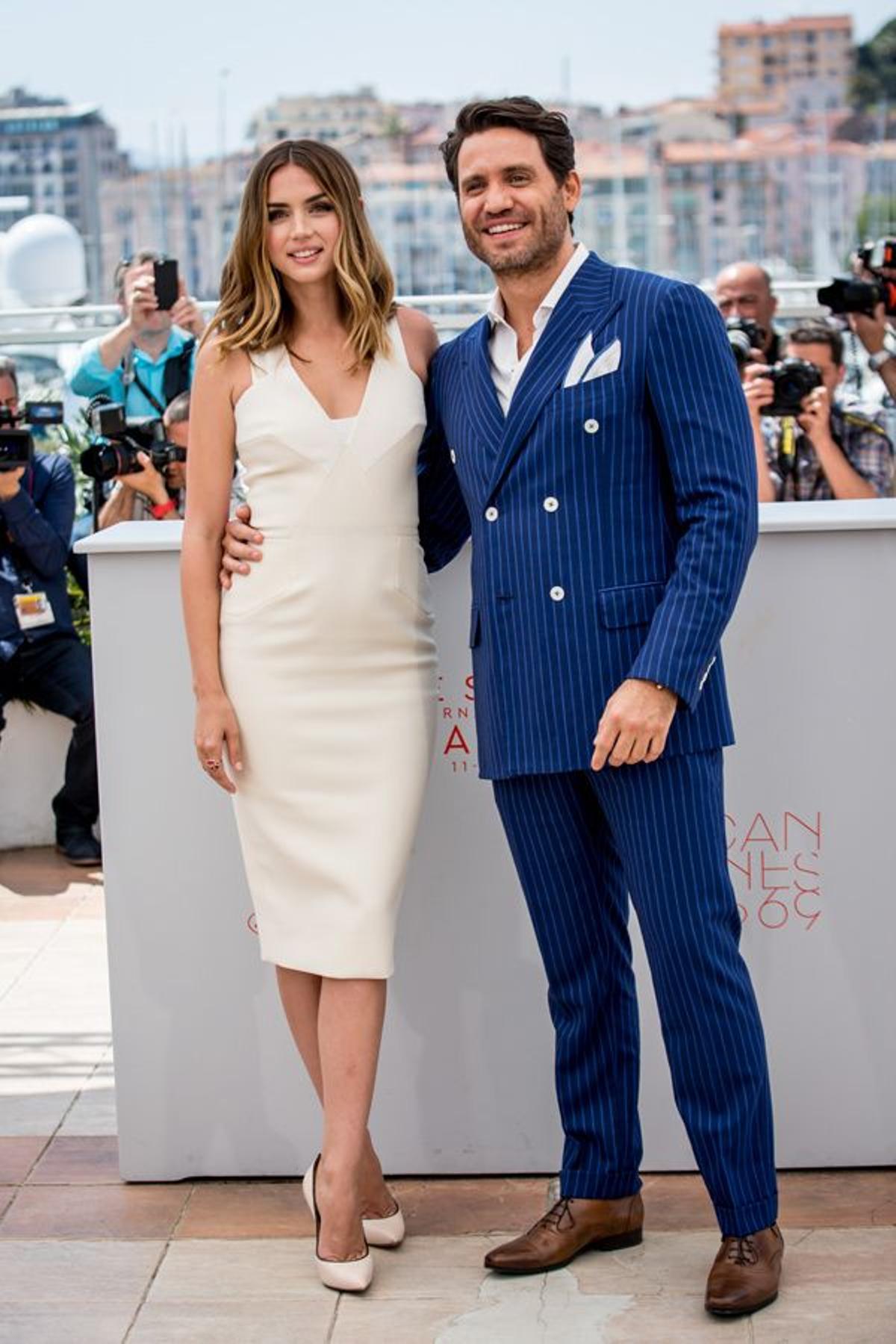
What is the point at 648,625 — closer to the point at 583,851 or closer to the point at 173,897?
the point at 583,851

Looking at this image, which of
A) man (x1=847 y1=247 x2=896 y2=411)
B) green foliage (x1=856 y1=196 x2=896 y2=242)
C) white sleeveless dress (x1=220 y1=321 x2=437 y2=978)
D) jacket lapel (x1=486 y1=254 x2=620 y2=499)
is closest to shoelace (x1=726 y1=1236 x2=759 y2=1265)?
white sleeveless dress (x1=220 y1=321 x2=437 y2=978)

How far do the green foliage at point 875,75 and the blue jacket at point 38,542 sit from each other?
6839cm

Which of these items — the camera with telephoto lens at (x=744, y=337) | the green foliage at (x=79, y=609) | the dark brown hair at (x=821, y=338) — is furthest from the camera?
the green foliage at (x=79, y=609)

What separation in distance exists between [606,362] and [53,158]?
51686mm

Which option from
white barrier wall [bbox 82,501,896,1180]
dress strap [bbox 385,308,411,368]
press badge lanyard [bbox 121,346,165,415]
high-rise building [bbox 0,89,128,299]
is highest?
high-rise building [bbox 0,89,128,299]

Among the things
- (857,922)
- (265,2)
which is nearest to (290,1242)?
(857,922)

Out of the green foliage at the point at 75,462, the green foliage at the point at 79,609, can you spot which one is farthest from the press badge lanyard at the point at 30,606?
the green foliage at the point at 79,609

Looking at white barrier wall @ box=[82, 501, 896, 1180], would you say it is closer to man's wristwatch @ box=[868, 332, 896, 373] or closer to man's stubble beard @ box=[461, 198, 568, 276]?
man's stubble beard @ box=[461, 198, 568, 276]

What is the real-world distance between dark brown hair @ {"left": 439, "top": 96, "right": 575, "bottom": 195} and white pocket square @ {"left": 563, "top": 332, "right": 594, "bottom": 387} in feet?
0.79

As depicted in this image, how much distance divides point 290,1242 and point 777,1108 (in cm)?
80

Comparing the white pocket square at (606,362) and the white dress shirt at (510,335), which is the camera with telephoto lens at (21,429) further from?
the white pocket square at (606,362)

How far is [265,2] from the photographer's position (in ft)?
202

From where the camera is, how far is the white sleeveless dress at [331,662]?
8.61 feet

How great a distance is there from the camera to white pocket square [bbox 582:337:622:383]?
2393mm
